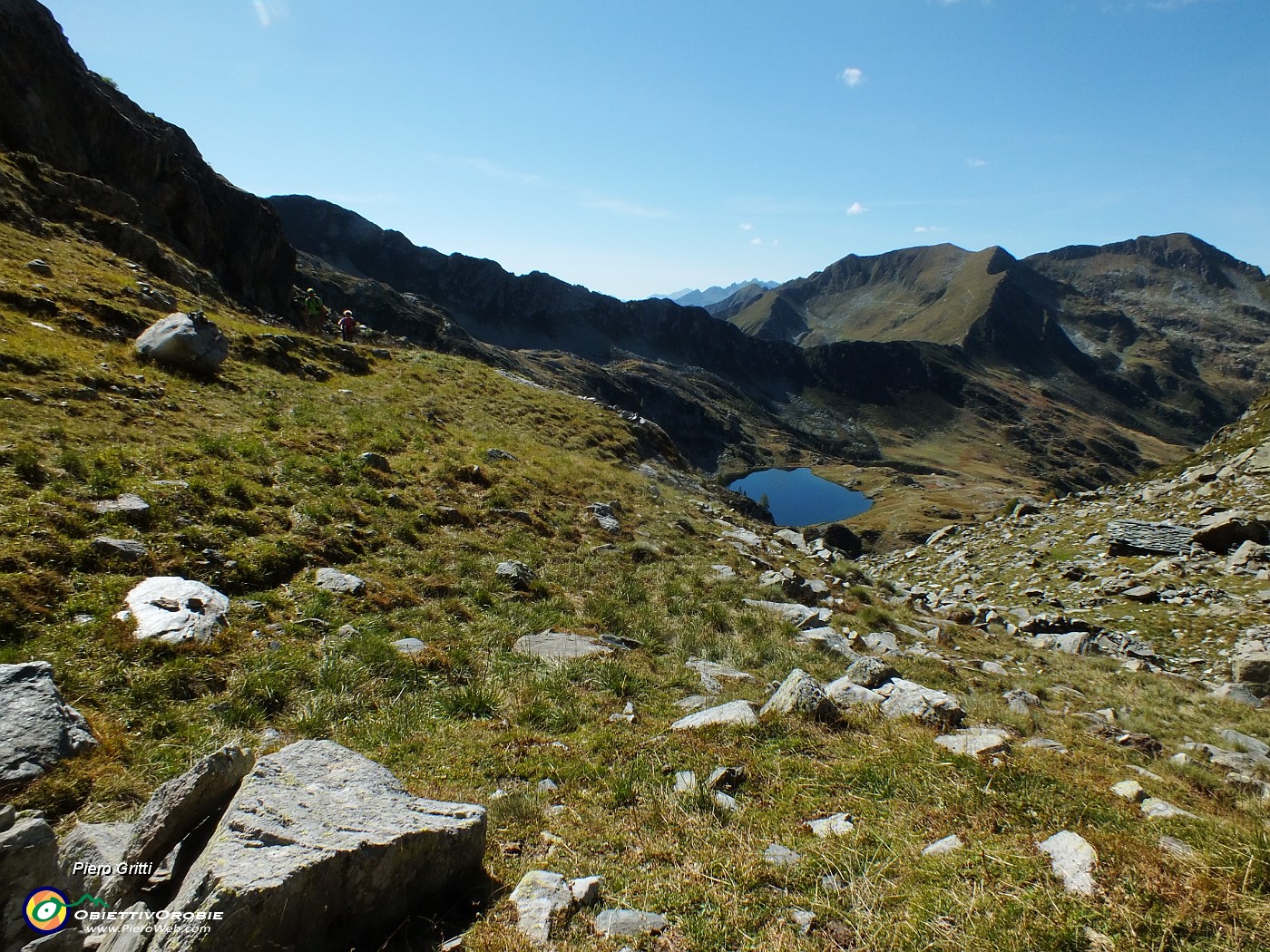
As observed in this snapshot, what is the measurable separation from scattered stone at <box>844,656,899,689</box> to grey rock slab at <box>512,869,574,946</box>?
618 cm

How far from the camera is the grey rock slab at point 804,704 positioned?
25.2 feet

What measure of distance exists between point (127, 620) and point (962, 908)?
30.3ft

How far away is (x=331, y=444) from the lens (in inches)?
674

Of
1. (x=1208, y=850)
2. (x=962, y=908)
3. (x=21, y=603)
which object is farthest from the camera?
(x=21, y=603)

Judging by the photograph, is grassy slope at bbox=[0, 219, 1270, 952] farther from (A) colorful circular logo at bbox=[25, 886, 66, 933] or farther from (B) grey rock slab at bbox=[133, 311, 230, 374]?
(A) colorful circular logo at bbox=[25, 886, 66, 933]

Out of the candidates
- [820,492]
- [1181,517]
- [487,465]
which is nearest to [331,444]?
[487,465]

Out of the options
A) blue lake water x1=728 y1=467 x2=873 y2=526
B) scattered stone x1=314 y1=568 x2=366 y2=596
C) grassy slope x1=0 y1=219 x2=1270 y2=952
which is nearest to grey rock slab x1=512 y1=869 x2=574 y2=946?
grassy slope x1=0 y1=219 x2=1270 y2=952

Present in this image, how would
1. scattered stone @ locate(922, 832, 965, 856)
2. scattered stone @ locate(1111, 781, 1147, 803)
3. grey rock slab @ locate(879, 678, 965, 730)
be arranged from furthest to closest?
1. grey rock slab @ locate(879, 678, 965, 730)
2. scattered stone @ locate(1111, 781, 1147, 803)
3. scattered stone @ locate(922, 832, 965, 856)

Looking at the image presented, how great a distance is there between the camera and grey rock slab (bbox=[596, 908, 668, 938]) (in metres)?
4.26

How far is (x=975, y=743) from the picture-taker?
6797 millimetres

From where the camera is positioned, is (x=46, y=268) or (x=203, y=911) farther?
(x=46, y=268)

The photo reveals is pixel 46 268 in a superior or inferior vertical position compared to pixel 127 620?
superior

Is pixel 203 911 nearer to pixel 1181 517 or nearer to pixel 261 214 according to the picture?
pixel 1181 517

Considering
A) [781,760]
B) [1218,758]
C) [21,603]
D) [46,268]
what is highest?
[46,268]
